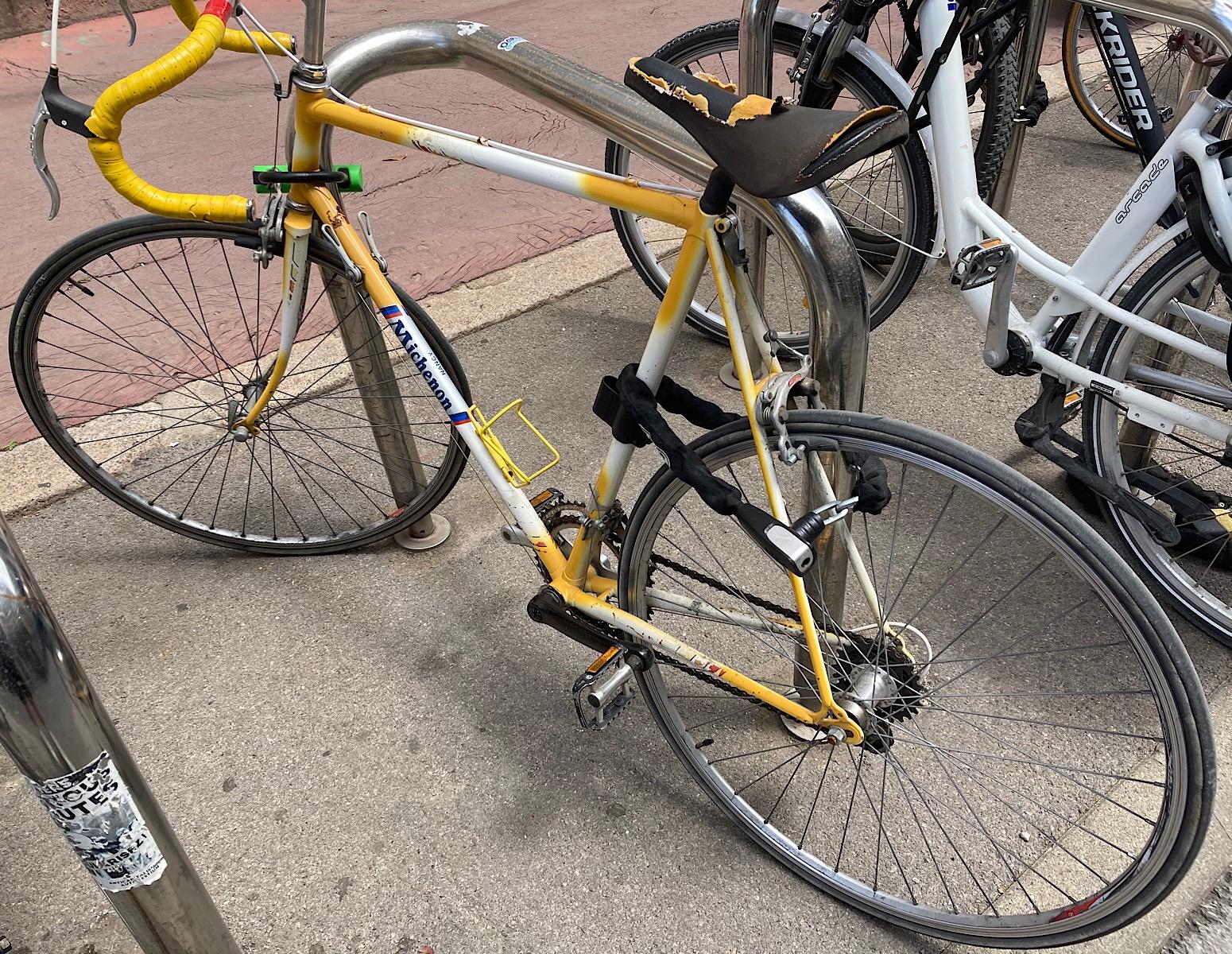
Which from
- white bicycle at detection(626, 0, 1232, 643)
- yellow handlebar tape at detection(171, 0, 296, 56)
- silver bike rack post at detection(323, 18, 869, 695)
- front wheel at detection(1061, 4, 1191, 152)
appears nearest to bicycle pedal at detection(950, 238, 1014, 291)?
white bicycle at detection(626, 0, 1232, 643)

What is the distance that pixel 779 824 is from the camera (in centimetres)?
195

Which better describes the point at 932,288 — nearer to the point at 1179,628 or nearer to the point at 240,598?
the point at 1179,628

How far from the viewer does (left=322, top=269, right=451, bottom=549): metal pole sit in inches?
85.8

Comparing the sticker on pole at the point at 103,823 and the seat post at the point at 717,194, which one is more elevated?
the seat post at the point at 717,194

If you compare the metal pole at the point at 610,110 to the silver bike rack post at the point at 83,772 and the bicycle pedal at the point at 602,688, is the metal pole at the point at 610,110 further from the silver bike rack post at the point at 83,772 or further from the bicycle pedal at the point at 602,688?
the silver bike rack post at the point at 83,772

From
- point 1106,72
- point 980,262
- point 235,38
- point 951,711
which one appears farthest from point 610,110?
point 1106,72

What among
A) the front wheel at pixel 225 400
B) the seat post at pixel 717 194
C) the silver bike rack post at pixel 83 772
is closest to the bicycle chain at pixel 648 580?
the front wheel at pixel 225 400

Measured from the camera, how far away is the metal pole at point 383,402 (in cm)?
218

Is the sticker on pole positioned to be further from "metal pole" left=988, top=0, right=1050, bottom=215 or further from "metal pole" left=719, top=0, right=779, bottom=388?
"metal pole" left=988, top=0, right=1050, bottom=215

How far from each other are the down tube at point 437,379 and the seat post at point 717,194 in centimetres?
66

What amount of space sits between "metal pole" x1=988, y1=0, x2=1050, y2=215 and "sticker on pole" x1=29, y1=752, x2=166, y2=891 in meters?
2.88

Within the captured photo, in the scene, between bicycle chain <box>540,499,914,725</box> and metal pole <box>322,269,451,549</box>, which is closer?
bicycle chain <box>540,499,914,725</box>

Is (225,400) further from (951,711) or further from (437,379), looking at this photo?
(951,711)

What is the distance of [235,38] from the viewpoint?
175cm
